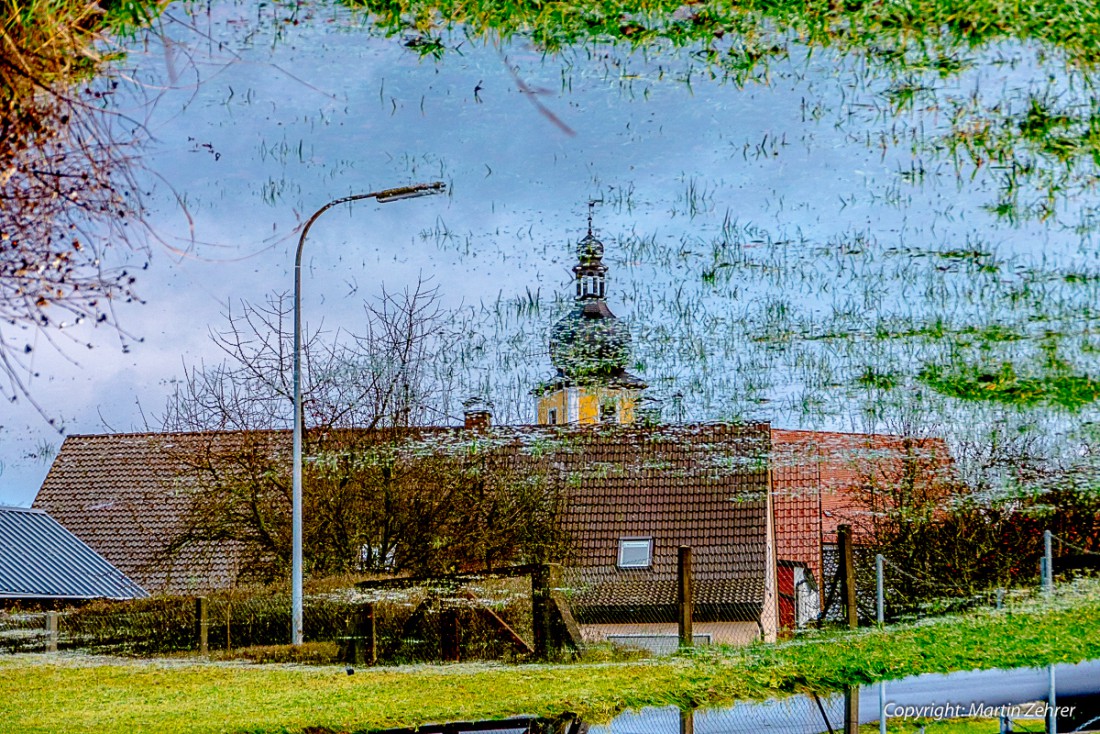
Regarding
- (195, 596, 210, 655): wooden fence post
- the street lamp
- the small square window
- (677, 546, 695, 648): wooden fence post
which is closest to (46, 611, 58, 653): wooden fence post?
(195, 596, 210, 655): wooden fence post

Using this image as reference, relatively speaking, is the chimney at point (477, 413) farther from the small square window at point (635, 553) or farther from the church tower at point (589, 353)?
the small square window at point (635, 553)

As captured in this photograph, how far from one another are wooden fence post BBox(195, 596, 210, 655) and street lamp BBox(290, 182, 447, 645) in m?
0.24

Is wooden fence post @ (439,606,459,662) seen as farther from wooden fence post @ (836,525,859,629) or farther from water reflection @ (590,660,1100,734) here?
wooden fence post @ (836,525,859,629)

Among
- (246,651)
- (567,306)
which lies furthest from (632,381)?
(246,651)

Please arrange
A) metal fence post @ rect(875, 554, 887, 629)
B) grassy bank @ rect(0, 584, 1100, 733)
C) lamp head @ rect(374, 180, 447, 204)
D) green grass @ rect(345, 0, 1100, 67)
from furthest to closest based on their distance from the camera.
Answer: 1. metal fence post @ rect(875, 554, 887, 629)
2. lamp head @ rect(374, 180, 447, 204)
3. grassy bank @ rect(0, 584, 1100, 733)
4. green grass @ rect(345, 0, 1100, 67)

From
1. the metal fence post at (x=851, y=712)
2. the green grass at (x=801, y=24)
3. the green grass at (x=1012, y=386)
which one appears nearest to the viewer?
the green grass at (x=801, y=24)

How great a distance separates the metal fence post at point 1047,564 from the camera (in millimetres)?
2729

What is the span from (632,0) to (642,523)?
1.68 metres

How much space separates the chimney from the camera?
112 inches

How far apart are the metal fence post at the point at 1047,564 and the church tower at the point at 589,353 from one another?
1133 millimetres

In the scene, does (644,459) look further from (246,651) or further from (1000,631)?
(246,651)

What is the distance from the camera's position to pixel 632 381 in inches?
106

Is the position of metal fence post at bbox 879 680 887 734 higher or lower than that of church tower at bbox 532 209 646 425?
lower

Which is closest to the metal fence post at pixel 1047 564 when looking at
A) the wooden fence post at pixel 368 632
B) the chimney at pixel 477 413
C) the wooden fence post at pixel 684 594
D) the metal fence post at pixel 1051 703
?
the metal fence post at pixel 1051 703
